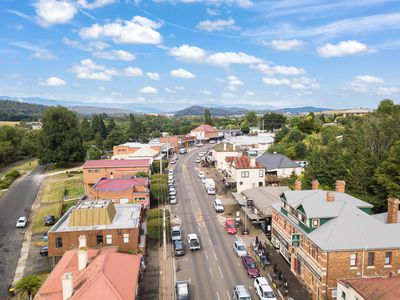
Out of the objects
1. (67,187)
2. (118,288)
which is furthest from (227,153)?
(118,288)

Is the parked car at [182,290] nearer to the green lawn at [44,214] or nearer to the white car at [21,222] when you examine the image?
the green lawn at [44,214]

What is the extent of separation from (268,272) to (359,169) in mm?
24178

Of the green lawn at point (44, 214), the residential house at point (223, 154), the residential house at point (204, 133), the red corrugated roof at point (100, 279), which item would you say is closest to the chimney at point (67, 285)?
the red corrugated roof at point (100, 279)

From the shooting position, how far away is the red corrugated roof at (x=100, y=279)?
75.8 feet

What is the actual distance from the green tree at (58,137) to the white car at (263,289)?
72130 mm

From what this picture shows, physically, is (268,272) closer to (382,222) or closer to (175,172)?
(382,222)

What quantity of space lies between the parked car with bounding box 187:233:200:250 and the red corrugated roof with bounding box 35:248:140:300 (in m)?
15.3

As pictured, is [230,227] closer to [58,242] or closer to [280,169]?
[58,242]

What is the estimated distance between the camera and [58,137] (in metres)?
92.2

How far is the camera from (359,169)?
174 ft

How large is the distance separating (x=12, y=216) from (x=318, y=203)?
53085mm

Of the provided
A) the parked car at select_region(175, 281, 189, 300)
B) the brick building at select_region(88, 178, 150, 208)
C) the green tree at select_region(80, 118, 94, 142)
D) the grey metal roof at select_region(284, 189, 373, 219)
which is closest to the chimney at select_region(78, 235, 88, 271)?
the parked car at select_region(175, 281, 189, 300)

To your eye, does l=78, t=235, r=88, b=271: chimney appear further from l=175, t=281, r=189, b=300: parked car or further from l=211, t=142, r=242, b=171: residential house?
l=211, t=142, r=242, b=171: residential house

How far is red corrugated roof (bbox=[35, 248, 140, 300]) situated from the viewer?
75.8ft
